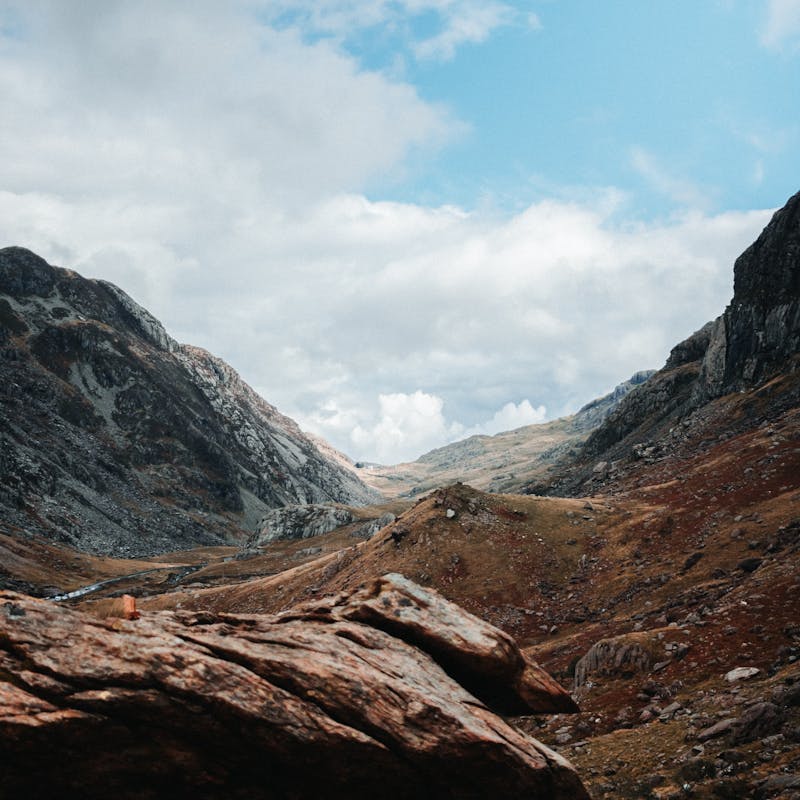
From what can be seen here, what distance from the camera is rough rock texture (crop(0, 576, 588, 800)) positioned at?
11.9 m

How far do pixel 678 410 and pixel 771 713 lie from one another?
106 m

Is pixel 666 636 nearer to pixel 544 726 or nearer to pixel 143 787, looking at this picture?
pixel 544 726

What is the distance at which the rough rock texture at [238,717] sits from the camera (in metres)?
11.9

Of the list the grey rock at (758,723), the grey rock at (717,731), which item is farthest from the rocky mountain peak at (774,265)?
the grey rock at (717,731)

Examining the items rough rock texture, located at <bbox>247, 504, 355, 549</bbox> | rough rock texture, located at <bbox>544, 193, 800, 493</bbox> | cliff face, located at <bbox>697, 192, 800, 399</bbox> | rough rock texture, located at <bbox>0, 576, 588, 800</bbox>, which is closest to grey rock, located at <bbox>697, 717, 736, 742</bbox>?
rough rock texture, located at <bbox>0, 576, 588, 800</bbox>

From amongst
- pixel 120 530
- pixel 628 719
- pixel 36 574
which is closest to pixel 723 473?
pixel 628 719

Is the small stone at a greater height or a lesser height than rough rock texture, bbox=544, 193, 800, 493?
lesser

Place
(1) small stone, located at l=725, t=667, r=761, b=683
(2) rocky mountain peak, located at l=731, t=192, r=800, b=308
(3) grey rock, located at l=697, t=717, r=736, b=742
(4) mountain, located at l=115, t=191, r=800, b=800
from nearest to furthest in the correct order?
(3) grey rock, located at l=697, t=717, r=736, b=742 → (4) mountain, located at l=115, t=191, r=800, b=800 → (1) small stone, located at l=725, t=667, r=761, b=683 → (2) rocky mountain peak, located at l=731, t=192, r=800, b=308

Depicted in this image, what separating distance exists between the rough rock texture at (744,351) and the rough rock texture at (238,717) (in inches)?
3065

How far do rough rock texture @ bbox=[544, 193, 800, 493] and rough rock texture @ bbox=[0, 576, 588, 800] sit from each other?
77.9 metres

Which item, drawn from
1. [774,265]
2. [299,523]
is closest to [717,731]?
[774,265]

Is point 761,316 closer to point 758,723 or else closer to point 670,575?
point 670,575

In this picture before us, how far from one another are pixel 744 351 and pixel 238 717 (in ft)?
360

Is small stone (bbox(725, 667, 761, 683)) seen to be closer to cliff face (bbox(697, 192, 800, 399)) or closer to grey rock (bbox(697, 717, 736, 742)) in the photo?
grey rock (bbox(697, 717, 736, 742))
